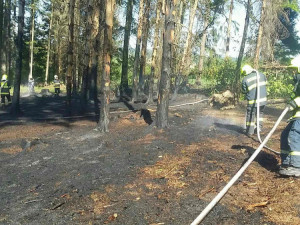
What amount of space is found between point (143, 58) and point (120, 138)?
10.8 metres

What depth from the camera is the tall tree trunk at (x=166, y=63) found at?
29.8ft

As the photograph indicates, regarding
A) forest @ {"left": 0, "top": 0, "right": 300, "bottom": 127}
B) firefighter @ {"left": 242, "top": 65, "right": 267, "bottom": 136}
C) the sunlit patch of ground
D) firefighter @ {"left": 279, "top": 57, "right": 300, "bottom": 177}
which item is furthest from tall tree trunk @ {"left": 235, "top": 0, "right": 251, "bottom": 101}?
the sunlit patch of ground

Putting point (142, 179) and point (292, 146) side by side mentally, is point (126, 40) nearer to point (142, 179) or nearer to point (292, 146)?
point (142, 179)

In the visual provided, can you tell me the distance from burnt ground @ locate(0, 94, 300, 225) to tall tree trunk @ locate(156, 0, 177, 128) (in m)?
0.56

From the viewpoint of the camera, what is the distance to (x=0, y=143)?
356 inches

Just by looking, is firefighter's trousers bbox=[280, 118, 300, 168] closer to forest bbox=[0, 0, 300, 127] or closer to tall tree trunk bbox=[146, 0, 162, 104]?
forest bbox=[0, 0, 300, 127]

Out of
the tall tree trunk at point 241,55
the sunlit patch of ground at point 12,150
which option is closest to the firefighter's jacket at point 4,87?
the sunlit patch of ground at point 12,150

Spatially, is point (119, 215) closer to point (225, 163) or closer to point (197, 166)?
point (197, 166)

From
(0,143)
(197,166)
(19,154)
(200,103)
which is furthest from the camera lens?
(200,103)

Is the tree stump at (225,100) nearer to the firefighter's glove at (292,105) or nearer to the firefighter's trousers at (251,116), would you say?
the firefighter's trousers at (251,116)

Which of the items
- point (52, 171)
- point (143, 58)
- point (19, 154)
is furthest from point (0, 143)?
point (143, 58)

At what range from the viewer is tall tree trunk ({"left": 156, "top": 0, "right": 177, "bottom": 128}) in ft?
29.8

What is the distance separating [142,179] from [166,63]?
5.06 metres

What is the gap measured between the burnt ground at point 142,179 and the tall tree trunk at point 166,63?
1.85 feet
